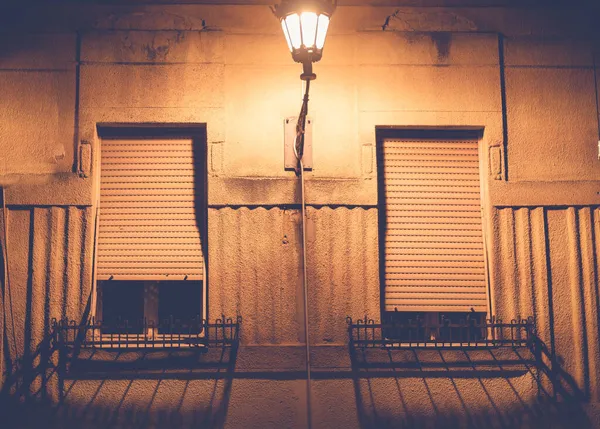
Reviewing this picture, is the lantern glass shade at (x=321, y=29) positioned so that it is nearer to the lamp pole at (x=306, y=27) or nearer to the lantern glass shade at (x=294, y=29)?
the lamp pole at (x=306, y=27)

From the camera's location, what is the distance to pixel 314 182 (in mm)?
6543

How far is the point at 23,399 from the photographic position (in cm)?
617

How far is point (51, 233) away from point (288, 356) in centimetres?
305

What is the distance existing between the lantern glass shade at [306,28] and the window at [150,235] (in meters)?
2.11

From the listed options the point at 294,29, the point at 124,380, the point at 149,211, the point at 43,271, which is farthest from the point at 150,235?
the point at 294,29

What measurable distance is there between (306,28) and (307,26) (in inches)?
0.8

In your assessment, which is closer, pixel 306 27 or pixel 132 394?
pixel 306 27

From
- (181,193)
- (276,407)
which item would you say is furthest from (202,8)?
(276,407)

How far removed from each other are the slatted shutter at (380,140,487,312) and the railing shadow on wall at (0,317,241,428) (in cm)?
207

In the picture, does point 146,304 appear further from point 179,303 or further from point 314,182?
point 314,182

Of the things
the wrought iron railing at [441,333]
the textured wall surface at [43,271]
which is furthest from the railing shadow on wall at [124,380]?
the wrought iron railing at [441,333]

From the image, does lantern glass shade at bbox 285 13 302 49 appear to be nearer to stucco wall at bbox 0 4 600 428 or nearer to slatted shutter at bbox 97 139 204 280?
stucco wall at bbox 0 4 600 428

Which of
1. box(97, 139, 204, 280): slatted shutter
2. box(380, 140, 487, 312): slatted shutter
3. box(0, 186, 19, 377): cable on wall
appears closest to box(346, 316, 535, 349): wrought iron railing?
box(380, 140, 487, 312): slatted shutter

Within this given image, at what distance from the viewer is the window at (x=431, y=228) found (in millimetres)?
6645
